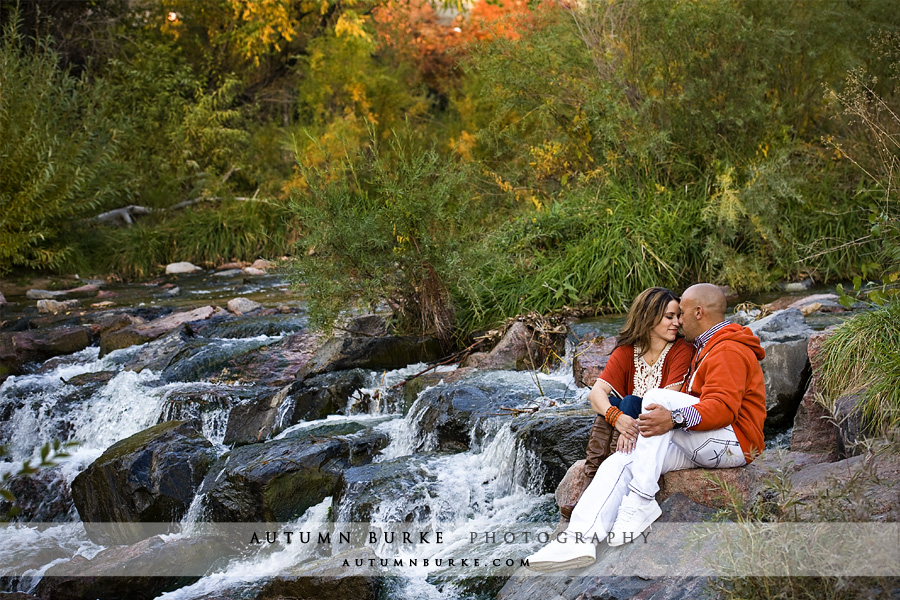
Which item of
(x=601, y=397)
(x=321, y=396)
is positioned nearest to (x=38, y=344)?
(x=321, y=396)

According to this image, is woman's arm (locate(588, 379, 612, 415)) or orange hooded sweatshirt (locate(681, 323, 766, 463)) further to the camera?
woman's arm (locate(588, 379, 612, 415))

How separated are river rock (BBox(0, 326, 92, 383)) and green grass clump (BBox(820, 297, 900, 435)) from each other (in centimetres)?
684

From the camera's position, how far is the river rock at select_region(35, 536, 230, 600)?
4.25 metres

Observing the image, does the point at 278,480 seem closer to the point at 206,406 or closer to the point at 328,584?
the point at 328,584

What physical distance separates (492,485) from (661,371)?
150 centimetres

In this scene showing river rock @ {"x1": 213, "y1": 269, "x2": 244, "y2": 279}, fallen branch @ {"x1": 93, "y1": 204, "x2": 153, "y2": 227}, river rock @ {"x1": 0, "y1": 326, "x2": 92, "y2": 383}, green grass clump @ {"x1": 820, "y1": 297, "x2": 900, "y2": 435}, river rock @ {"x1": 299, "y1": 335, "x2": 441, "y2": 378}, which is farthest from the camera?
fallen branch @ {"x1": 93, "y1": 204, "x2": 153, "y2": 227}

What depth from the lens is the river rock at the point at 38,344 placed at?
757 cm

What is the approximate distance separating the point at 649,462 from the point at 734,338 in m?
0.61

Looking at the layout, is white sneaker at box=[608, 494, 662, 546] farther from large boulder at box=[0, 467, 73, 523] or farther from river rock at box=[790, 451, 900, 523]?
large boulder at box=[0, 467, 73, 523]

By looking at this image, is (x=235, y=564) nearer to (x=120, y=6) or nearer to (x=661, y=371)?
(x=661, y=371)

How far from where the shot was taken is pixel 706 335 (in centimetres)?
334

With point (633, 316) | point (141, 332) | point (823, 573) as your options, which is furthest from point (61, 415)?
point (823, 573)

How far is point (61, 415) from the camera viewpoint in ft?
21.6

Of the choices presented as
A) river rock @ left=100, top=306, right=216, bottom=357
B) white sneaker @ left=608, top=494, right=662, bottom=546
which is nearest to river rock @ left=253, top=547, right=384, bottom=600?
white sneaker @ left=608, top=494, right=662, bottom=546
